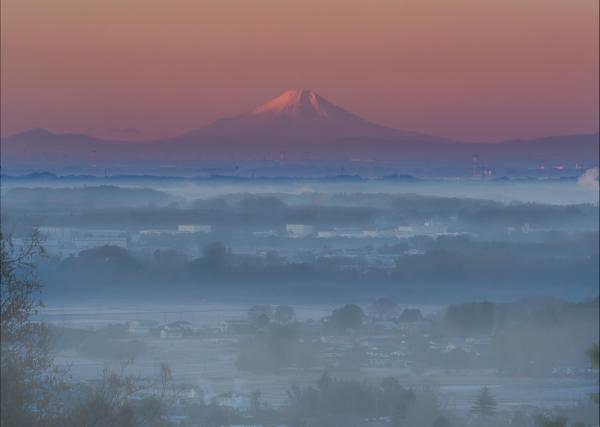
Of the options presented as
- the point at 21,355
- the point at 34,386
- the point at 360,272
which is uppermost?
the point at 360,272

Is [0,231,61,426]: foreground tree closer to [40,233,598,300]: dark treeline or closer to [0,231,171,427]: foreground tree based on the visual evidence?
[0,231,171,427]: foreground tree

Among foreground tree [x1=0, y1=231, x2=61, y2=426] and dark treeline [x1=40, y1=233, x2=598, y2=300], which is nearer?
foreground tree [x1=0, y1=231, x2=61, y2=426]

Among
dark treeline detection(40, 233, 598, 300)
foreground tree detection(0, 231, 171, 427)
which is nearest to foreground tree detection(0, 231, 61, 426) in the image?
foreground tree detection(0, 231, 171, 427)

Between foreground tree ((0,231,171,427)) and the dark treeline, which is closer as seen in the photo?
foreground tree ((0,231,171,427))

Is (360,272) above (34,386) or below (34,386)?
above

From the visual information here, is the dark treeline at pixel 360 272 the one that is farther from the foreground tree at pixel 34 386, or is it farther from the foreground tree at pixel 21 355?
the foreground tree at pixel 21 355

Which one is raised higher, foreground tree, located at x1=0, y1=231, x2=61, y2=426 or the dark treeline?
the dark treeline

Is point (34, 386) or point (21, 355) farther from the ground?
point (21, 355)

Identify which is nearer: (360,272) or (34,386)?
(34,386)

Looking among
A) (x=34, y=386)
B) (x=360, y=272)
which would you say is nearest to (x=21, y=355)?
(x=34, y=386)

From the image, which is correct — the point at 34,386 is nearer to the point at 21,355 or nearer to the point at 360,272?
the point at 21,355

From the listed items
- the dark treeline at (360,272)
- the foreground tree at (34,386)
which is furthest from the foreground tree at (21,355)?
the dark treeline at (360,272)
